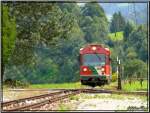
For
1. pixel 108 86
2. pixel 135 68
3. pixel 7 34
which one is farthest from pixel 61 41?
pixel 135 68

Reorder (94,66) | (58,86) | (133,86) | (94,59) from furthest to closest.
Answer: (94,59) < (94,66) < (133,86) < (58,86)

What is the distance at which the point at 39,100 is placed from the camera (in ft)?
56.1

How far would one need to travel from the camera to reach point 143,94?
1633 centimetres

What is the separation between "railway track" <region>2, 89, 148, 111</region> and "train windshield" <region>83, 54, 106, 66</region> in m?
0.84

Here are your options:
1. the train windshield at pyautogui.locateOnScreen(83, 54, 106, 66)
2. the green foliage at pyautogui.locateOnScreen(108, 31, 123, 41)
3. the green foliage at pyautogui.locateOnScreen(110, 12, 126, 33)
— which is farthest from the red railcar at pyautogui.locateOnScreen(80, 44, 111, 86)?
the green foliage at pyautogui.locateOnScreen(110, 12, 126, 33)

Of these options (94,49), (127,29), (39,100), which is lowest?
(39,100)

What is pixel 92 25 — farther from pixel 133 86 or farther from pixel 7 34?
pixel 7 34

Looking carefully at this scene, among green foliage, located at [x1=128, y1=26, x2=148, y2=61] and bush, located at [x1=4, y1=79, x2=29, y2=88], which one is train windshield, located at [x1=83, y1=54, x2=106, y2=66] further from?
bush, located at [x1=4, y1=79, x2=29, y2=88]

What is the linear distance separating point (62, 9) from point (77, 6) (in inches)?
22.2

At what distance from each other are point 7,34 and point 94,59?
3.46m

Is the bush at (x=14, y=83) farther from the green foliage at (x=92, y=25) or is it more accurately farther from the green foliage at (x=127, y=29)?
the green foliage at (x=127, y=29)

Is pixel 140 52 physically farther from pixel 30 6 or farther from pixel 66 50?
pixel 30 6

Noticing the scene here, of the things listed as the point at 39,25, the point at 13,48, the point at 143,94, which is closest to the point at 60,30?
the point at 39,25

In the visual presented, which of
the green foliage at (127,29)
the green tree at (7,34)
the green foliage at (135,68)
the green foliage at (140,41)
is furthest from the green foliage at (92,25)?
the green tree at (7,34)
